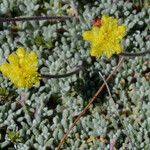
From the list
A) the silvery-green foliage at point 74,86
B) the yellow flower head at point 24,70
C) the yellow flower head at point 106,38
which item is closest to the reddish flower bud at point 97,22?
the silvery-green foliage at point 74,86

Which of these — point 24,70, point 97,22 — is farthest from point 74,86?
point 24,70

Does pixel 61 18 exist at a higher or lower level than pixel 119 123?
higher

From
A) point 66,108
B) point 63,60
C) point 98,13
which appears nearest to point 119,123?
point 66,108

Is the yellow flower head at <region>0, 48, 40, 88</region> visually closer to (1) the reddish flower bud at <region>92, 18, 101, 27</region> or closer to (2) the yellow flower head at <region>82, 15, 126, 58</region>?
(2) the yellow flower head at <region>82, 15, 126, 58</region>

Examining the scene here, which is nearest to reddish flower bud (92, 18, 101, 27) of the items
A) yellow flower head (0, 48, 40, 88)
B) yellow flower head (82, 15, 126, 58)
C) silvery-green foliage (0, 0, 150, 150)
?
silvery-green foliage (0, 0, 150, 150)

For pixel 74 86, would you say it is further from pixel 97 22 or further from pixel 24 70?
pixel 24 70

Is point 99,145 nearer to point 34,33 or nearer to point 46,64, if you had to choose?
point 46,64
